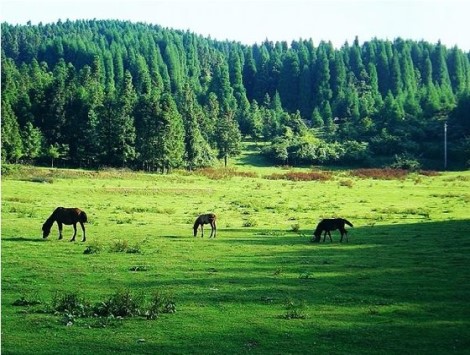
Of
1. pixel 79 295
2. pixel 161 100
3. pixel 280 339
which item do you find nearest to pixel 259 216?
pixel 79 295

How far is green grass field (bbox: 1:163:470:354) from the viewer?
1480 cm

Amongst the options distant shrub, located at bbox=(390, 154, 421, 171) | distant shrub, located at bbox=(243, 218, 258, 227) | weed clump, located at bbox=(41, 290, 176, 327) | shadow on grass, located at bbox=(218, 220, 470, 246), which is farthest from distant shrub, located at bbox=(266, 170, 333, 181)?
weed clump, located at bbox=(41, 290, 176, 327)

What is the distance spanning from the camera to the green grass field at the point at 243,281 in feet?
48.6

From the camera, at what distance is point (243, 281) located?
857 inches

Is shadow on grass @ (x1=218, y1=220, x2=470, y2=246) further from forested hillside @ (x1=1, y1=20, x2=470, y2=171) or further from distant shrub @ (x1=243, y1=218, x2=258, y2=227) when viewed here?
forested hillside @ (x1=1, y1=20, x2=470, y2=171)

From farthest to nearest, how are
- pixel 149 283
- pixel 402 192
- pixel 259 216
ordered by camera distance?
1. pixel 402 192
2. pixel 259 216
3. pixel 149 283

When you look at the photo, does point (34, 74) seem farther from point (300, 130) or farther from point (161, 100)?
point (300, 130)

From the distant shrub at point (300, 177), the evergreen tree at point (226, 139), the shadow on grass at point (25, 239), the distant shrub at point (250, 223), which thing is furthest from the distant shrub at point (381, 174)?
the shadow on grass at point (25, 239)

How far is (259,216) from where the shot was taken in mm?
46562

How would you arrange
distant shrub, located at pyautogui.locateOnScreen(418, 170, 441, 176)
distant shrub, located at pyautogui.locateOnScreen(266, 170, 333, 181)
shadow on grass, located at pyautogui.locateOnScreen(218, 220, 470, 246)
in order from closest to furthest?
shadow on grass, located at pyautogui.locateOnScreen(218, 220, 470, 246) < distant shrub, located at pyautogui.locateOnScreen(266, 170, 333, 181) < distant shrub, located at pyautogui.locateOnScreen(418, 170, 441, 176)

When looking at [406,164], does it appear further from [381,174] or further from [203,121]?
[203,121]

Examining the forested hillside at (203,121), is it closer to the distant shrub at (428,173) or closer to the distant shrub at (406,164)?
the distant shrub at (406,164)

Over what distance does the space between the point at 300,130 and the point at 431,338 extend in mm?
123771

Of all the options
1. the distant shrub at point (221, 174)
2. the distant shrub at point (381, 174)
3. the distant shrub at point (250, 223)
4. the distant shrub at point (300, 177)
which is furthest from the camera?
the distant shrub at point (381, 174)
